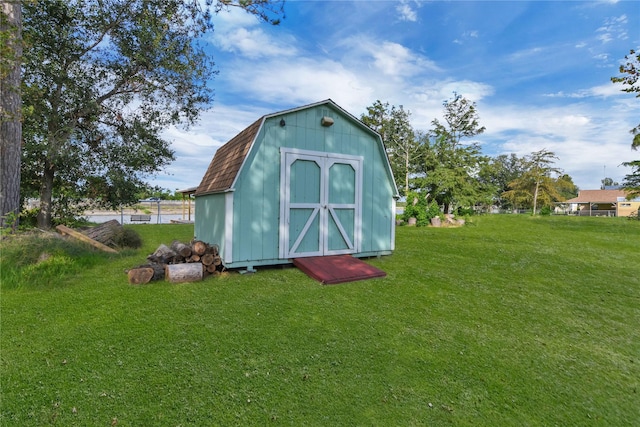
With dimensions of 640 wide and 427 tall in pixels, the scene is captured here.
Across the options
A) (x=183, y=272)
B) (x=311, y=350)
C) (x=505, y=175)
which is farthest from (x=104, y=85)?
(x=505, y=175)

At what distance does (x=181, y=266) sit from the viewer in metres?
4.84

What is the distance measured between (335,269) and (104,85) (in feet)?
31.2

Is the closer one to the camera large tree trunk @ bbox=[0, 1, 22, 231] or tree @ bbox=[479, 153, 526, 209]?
large tree trunk @ bbox=[0, 1, 22, 231]

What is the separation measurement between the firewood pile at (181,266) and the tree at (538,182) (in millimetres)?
33716

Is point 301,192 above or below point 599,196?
below

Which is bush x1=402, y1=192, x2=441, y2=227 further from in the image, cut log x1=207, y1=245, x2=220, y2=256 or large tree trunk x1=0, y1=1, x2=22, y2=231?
large tree trunk x1=0, y1=1, x2=22, y2=231

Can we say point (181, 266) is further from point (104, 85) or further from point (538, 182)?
point (538, 182)

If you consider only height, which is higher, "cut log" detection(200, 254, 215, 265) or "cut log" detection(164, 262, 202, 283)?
"cut log" detection(200, 254, 215, 265)

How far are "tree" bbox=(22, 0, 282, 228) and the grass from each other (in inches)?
183

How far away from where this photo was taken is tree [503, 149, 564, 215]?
1206 inches

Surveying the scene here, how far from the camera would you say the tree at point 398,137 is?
23750 mm

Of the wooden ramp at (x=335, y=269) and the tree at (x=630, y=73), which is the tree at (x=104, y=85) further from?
the tree at (x=630, y=73)

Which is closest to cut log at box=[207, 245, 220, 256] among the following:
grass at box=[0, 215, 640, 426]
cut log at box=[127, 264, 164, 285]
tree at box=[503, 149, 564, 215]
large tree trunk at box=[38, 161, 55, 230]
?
grass at box=[0, 215, 640, 426]

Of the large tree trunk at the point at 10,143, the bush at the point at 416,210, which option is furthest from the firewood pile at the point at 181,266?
the bush at the point at 416,210
